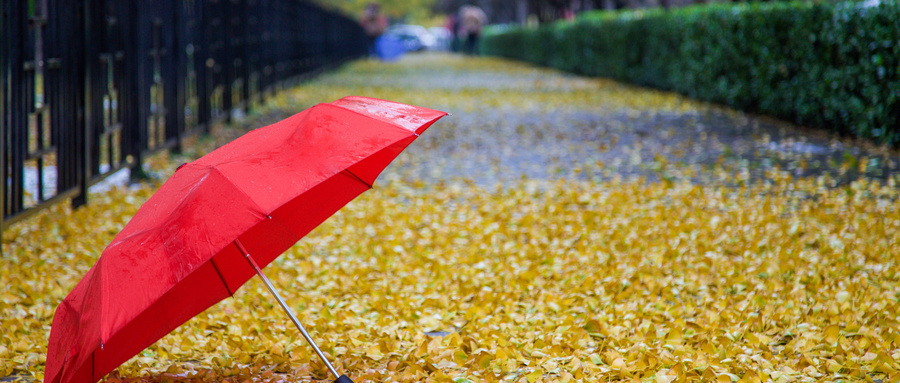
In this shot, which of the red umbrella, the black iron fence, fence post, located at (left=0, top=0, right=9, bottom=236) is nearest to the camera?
the red umbrella

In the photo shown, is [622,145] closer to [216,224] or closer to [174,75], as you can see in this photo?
[174,75]

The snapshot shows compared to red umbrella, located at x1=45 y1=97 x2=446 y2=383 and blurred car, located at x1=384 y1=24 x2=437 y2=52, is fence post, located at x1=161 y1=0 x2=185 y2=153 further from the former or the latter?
blurred car, located at x1=384 y1=24 x2=437 y2=52

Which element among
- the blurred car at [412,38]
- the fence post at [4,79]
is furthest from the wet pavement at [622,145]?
the blurred car at [412,38]

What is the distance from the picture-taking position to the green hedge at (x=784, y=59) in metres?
7.99

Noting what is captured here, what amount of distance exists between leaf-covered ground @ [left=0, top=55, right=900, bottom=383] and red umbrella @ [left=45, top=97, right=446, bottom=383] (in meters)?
0.58

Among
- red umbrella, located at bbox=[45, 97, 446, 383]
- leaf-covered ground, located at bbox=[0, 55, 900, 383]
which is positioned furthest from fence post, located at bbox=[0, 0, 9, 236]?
red umbrella, located at bbox=[45, 97, 446, 383]

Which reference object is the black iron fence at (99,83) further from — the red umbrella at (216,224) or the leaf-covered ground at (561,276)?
the red umbrella at (216,224)

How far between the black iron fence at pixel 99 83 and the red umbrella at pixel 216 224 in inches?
97.0

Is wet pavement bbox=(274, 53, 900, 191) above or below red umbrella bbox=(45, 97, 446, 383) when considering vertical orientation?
below

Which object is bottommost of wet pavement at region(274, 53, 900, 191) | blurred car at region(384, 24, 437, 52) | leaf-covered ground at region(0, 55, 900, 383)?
leaf-covered ground at region(0, 55, 900, 383)

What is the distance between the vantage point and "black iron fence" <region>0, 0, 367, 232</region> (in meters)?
4.75

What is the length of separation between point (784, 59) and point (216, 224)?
30.9 feet

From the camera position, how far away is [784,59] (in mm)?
10266

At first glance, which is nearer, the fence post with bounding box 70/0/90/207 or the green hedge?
the fence post with bounding box 70/0/90/207
